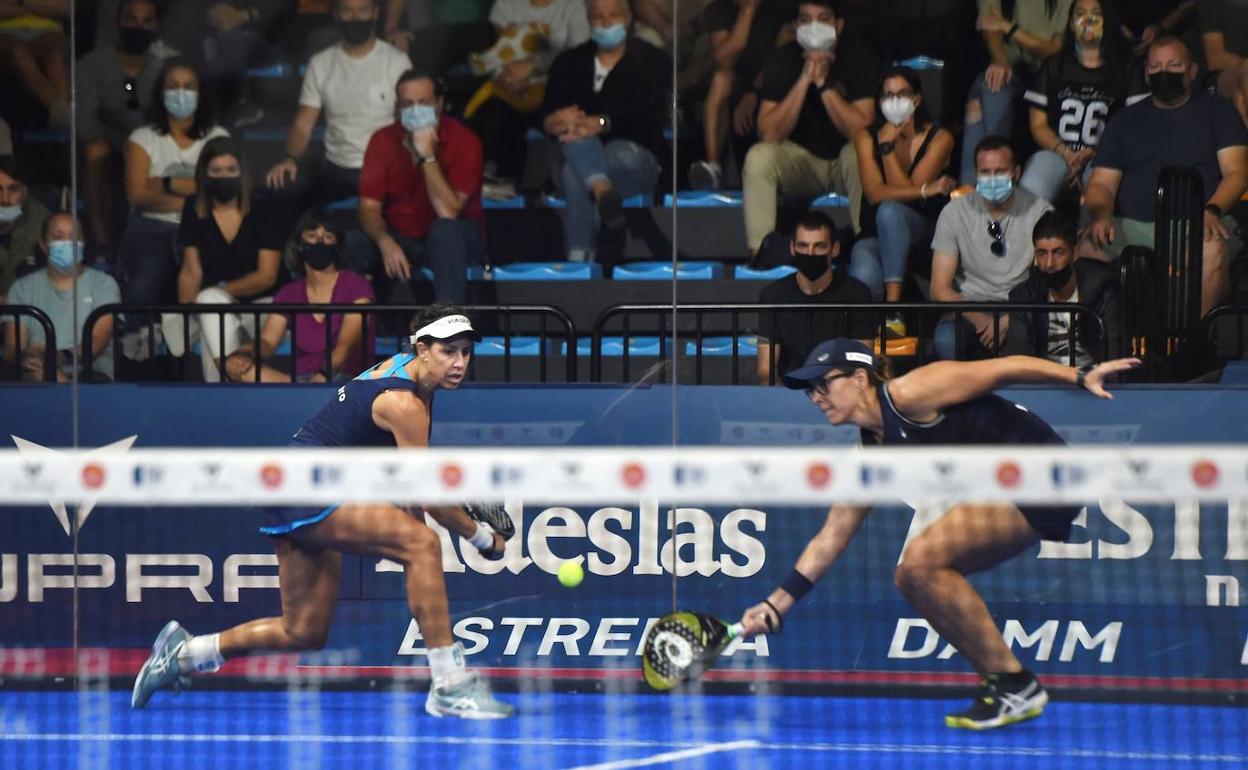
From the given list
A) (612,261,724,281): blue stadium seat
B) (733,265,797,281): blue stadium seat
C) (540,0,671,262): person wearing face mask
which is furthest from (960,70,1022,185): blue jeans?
(540,0,671,262): person wearing face mask

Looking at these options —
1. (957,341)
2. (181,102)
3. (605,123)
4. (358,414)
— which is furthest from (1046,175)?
(181,102)

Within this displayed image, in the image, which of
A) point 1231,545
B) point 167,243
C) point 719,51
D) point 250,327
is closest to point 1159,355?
point 1231,545

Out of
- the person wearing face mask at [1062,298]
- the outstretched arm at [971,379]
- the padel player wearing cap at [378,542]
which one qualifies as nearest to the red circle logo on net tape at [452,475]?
the padel player wearing cap at [378,542]

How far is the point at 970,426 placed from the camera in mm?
6023

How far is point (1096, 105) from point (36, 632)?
4771 millimetres

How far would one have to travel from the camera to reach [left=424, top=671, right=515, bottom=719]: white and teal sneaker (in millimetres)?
6129

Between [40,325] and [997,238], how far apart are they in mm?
3847

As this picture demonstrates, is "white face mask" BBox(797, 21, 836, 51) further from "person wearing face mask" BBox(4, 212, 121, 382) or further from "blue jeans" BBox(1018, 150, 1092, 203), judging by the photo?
"person wearing face mask" BBox(4, 212, 121, 382)

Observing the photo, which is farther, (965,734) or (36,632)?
(36,632)

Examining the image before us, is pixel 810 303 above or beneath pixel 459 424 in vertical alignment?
above

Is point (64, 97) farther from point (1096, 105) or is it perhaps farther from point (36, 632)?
point (1096, 105)

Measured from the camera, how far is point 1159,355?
5922 millimetres

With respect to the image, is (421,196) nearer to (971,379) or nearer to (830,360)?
(830,360)

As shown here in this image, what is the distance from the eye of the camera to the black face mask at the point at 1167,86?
589 centimetres
